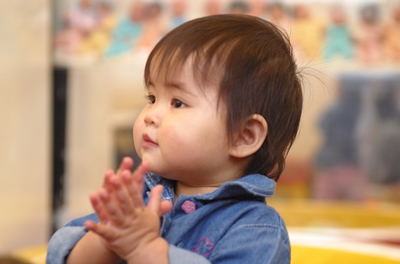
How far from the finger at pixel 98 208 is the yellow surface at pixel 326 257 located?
85 cm

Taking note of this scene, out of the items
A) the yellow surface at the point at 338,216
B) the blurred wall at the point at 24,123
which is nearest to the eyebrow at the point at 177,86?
the blurred wall at the point at 24,123

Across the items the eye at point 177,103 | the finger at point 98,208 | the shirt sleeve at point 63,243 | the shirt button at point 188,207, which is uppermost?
the eye at point 177,103

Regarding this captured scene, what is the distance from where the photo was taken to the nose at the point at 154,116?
645 mm

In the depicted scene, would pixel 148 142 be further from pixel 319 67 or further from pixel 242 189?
pixel 319 67

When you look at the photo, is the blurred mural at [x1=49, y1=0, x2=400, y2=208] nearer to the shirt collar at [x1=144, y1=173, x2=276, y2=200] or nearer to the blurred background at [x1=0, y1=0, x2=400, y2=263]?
the blurred background at [x1=0, y1=0, x2=400, y2=263]

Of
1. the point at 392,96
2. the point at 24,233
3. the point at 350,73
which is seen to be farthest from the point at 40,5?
the point at 392,96

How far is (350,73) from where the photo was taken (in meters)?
2.86

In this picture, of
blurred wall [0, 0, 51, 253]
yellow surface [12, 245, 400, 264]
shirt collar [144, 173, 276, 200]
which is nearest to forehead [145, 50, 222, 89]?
shirt collar [144, 173, 276, 200]

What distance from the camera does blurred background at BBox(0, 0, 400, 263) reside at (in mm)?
2449

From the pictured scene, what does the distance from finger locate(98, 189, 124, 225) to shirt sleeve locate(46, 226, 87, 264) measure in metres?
0.15

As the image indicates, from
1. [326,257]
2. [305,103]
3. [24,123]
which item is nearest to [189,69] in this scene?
[326,257]

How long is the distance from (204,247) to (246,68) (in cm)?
27

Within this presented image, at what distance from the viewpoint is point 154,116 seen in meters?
0.65

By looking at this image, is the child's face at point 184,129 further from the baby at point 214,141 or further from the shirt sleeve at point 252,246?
the shirt sleeve at point 252,246
